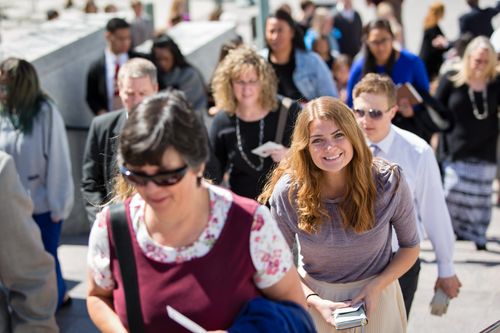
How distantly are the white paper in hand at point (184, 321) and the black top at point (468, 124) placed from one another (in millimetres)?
5369

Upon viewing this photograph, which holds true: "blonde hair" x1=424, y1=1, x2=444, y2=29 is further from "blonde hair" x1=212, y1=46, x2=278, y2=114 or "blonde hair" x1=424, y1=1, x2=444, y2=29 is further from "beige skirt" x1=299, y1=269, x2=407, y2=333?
"beige skirt" x1=299, y1=269, x2=407, y2=333

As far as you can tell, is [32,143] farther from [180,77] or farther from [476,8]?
[476,8]

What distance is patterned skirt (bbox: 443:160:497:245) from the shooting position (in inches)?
302

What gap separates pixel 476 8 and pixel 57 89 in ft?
Answer: 21.5

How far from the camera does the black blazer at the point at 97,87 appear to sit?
8.02 meters

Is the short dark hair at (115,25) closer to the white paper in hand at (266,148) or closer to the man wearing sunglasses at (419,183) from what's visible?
Result: the white paper in hand at (266,148)

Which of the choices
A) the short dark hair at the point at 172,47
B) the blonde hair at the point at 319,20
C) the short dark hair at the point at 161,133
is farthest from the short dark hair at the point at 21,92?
the blonde hair at the point at 319,20

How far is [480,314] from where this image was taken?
593 cm

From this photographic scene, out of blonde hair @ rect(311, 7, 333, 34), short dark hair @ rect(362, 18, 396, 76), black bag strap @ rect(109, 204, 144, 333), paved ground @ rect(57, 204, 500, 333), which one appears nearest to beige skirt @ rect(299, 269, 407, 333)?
black bag strap @ rect(109, 204, 144, 333)

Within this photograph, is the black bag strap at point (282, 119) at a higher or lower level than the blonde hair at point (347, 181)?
lower

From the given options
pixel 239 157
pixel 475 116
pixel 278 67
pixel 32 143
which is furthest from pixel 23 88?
pixel 475 116

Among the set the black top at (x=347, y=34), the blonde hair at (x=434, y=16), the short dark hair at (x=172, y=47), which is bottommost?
the black top at (x=347, y=34)

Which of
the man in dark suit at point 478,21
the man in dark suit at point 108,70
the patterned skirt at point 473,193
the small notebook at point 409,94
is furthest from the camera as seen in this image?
the man in dark suit at point 478,21

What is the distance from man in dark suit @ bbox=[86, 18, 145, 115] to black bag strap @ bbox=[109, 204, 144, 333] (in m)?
5.41
